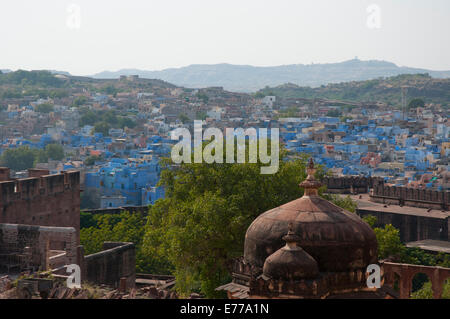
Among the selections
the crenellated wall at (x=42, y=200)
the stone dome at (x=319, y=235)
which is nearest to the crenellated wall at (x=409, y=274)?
the stone dome at (x=319, y=235)

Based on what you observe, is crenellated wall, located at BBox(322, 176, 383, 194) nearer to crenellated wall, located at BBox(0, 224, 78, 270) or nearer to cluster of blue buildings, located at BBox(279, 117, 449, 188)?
cluster of blue buildings, located at BBox(279, 117, 449, 188)

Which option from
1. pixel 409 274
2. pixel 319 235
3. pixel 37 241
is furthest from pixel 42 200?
pixel 319 235

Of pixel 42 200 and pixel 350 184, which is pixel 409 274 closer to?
pixel 42 200

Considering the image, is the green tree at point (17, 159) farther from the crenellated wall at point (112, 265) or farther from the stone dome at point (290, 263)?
the stone dome at point (290, 263)

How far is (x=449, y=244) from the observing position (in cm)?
3709

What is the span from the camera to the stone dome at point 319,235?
1433cm

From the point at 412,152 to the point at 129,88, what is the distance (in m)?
110

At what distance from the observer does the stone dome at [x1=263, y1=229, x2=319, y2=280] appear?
13.5m

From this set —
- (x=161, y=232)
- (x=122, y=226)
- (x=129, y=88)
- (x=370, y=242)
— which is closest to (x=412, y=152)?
(x=122, y=226)

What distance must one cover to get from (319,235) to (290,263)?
107cm

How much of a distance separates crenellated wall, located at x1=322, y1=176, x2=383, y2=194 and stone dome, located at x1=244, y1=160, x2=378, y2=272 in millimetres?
34034

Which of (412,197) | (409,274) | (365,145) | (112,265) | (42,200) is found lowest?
(365,145)

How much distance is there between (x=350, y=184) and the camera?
2007 inches

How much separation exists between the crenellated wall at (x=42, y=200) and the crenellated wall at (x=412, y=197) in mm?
21089
